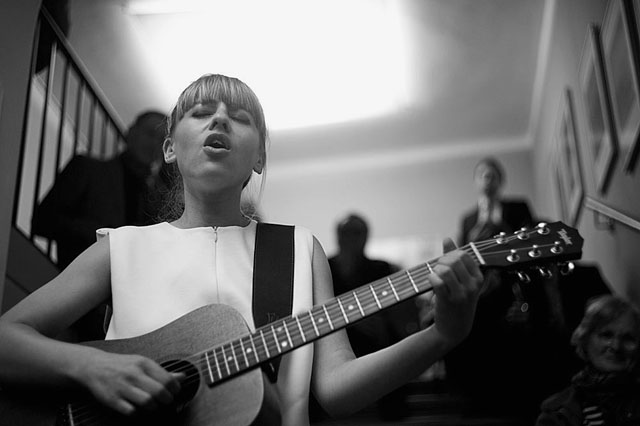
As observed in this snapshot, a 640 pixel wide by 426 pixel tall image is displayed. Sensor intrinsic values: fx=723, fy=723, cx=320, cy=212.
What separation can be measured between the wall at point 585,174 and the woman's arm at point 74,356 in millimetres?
2632

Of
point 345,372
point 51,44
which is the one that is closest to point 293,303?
point 345,372

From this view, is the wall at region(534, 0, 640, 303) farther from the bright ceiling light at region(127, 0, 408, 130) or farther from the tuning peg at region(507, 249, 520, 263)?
the tuning peg at region(507, 249, 520, 263)

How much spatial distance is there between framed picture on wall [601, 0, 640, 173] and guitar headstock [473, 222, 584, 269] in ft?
6.71

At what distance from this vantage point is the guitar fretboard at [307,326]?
124 centimetres

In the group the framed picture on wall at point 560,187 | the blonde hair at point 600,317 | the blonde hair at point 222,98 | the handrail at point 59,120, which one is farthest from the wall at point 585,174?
the handrail at point 59,120

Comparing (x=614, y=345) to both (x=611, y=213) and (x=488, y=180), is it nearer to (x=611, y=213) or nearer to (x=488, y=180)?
(x=611, y=213)

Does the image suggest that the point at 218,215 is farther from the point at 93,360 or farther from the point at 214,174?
the point at 93,360

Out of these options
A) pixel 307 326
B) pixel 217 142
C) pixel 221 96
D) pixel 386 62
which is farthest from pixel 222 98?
pixel 386 62

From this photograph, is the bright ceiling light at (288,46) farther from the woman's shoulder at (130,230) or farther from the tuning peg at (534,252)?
the tuning peg at (534,252)

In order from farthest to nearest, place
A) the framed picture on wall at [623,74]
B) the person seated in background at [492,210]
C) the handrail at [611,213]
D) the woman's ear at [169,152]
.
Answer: the person seated in background at [492,210] → the handrail at [611,213] → the framed picture on wall at [623,74] → the woman's ear at [169,152]

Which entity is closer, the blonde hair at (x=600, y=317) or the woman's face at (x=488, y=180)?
the blonde hair at (x=600, y=317)

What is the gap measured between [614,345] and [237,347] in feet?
6.19

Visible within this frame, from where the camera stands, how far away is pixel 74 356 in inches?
49.9

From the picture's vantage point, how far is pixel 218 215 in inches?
60.6
